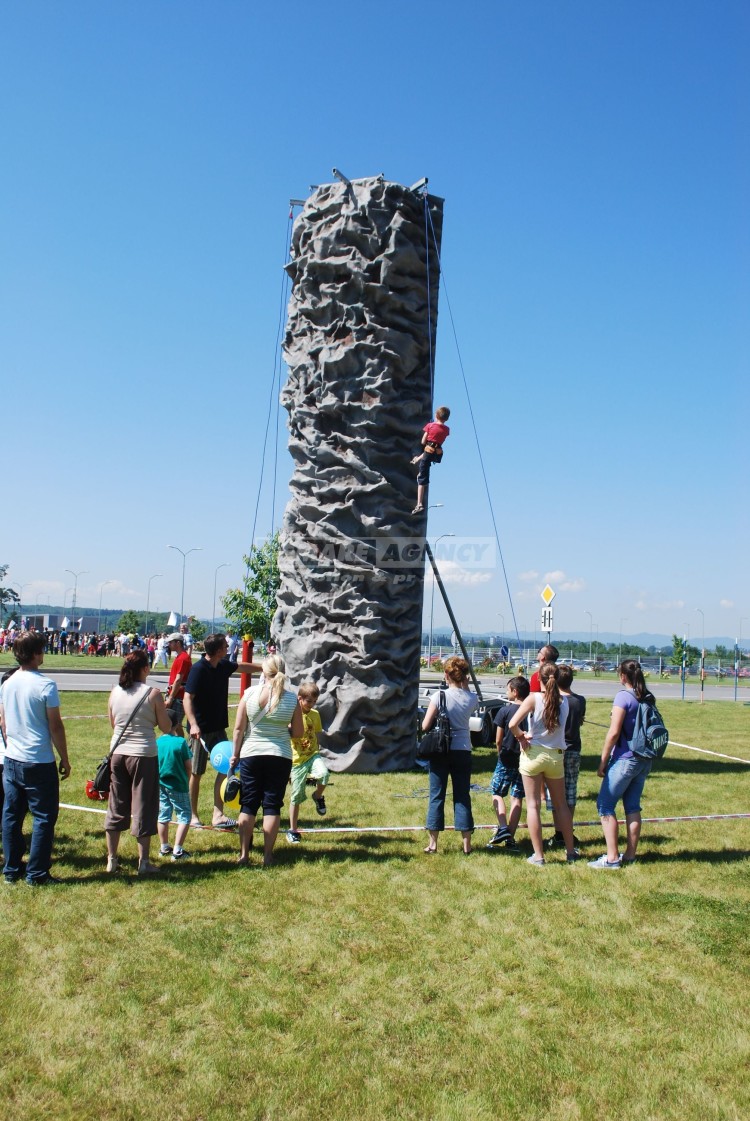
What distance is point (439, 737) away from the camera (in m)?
7.30

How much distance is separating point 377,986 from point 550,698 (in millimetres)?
2993

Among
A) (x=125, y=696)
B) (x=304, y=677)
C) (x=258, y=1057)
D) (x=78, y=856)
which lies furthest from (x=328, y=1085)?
(x=304, y=677)

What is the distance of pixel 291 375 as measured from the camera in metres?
13.5

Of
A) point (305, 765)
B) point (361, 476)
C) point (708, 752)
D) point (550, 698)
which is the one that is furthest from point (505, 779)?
point (708, 752)

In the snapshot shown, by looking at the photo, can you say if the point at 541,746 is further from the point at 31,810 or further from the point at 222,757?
the point at 31,810

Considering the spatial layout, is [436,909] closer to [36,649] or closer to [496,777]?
[496,777]

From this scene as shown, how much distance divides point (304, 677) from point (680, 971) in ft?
26.6

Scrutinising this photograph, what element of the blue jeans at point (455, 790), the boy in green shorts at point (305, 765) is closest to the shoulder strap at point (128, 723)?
the boy in green shorts at point (305, 765)

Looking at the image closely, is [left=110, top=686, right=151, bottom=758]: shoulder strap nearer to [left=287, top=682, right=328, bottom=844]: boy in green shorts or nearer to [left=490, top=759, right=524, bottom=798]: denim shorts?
[left=287, top=682, right=328, bottom=844]: boy in green shorts

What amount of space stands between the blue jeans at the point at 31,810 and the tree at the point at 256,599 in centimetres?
2704

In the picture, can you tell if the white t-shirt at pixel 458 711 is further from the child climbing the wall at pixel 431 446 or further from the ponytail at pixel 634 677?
the child climbing the wall at pixel 431 446

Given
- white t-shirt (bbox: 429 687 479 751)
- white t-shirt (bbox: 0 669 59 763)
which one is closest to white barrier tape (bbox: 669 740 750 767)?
white t-shirt (bbox: 429 687 479 751)

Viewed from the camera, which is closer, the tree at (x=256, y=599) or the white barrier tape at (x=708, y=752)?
Result: the white barrier tape at (x=708, y=752)

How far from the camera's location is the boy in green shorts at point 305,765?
7957mm
